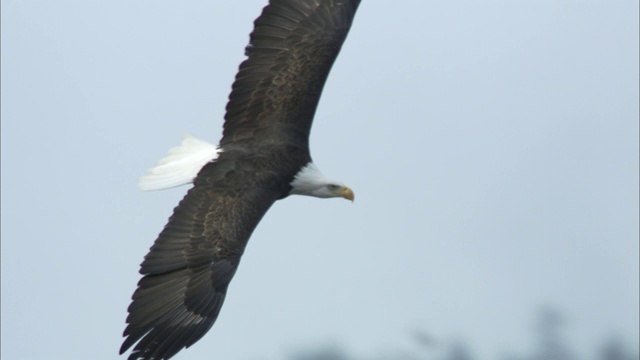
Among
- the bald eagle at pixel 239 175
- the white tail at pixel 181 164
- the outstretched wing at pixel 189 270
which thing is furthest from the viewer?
the white tail at pixel 181 164

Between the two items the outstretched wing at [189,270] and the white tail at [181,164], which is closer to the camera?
the outstretched wing at [189,270]

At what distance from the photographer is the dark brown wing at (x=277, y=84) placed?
1490 cm

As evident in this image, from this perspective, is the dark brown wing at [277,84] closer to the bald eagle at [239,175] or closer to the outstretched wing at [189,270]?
the bald eagle at [239,175]

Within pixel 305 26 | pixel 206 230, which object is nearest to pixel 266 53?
pixel 305 26

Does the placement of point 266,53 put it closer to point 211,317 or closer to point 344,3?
point 344,3

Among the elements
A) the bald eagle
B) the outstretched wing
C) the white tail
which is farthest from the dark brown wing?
the outstretched wing

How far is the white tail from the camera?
583 inches

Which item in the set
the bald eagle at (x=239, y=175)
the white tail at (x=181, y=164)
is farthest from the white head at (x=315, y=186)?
the white tail at (x=181, y=164)

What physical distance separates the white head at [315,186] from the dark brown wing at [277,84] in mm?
193

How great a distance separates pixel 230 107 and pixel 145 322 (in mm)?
1635

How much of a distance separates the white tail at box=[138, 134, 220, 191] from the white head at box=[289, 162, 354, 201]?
56 cm

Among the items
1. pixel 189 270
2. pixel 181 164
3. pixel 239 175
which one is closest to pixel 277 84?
pixel 239 175

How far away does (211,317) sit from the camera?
1423 centimetres

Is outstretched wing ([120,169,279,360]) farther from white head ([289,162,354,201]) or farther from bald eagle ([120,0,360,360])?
white head ([289,162,354,201])
